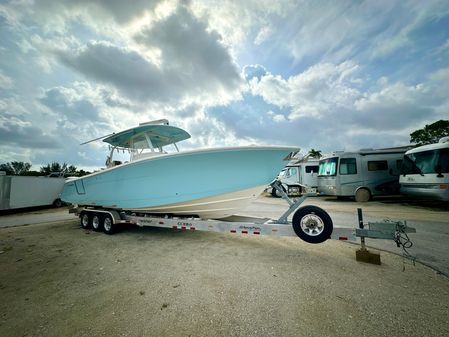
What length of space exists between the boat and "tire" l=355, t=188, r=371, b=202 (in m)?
8.76

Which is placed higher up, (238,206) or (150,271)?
(238,206)

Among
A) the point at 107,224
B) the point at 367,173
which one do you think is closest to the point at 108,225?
the point at 107,224

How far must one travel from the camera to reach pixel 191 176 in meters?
4.25

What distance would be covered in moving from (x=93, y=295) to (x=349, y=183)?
1139cm

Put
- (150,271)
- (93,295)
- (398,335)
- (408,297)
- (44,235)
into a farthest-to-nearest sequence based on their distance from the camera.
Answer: (44,235) → (150,271) → (93,295) → (408,297) → (398,335)

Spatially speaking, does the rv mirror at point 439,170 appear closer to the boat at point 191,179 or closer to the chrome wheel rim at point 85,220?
the boat at point 191,179

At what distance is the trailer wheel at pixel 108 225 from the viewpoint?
5349 millimetres

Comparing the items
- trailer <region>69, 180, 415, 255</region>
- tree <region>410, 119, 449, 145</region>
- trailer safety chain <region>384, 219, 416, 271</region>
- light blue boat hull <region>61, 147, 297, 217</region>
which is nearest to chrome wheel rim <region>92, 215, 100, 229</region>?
light blue boat hull <region>61, 147, 297, 217</region>

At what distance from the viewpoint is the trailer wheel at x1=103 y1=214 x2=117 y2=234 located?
5349 mm

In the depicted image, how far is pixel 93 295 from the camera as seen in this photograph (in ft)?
A: 8.09

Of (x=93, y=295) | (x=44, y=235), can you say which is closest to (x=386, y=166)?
(x=93, y=295)

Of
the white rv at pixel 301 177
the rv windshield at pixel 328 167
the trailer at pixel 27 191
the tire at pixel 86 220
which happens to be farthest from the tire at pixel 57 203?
the rv windshield at pixel 328 167

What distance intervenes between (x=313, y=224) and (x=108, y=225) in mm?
5394

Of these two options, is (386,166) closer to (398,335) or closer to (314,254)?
(314,254)
